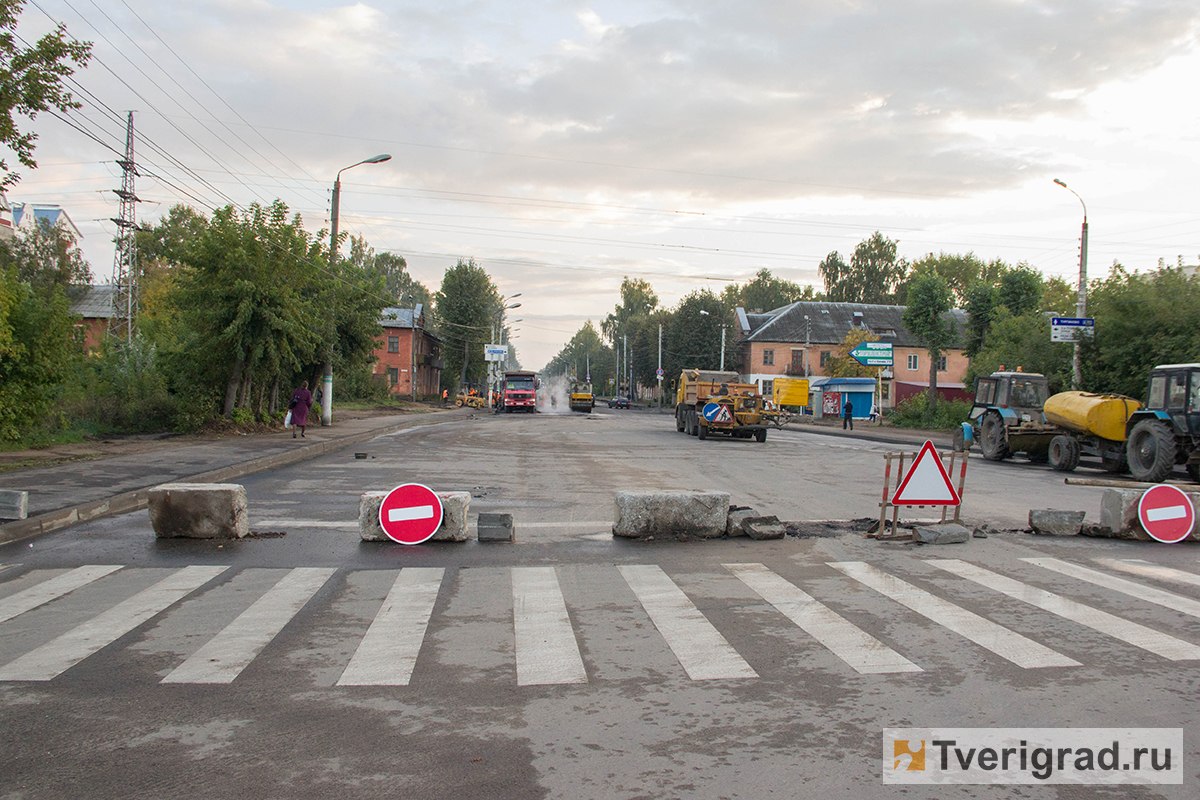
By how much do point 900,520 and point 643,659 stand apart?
7063 millimetres

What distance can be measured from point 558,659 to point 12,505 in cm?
783

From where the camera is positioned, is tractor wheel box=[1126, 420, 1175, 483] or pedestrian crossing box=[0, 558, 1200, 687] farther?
tractor wheel box=[1126, 420, 1175, 483]

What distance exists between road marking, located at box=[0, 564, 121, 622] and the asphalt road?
0.04 metres

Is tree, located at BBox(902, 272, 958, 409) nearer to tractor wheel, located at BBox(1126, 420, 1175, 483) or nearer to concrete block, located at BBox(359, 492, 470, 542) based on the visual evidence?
tractor wheel, located at BBox(1126, 420, 1175, 483)

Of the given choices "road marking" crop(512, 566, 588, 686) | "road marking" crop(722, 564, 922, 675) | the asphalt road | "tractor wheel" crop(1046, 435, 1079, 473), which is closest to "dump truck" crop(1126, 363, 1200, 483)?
"tractor wheel" crop(1046, 435, 1079, 473)

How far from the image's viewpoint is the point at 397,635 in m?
6.36

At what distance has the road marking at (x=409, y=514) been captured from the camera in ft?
33.2

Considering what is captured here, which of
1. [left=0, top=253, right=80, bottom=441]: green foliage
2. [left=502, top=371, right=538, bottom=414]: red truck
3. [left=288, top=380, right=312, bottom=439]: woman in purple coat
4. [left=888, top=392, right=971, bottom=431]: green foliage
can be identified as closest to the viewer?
[left=0, top=253, right=80, bottom=441]: green foliage

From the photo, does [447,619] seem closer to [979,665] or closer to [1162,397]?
[979,665]

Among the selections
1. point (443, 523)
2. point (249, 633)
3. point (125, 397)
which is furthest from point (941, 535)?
point (125, 397)

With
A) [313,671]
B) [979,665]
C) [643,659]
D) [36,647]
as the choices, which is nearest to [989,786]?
[979,665]

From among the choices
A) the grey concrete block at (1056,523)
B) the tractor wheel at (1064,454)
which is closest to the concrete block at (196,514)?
the grey concrete block at (1056,523)

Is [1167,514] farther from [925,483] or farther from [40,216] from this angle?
[40,216]

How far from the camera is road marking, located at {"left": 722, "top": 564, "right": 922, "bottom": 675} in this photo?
19.0ft
